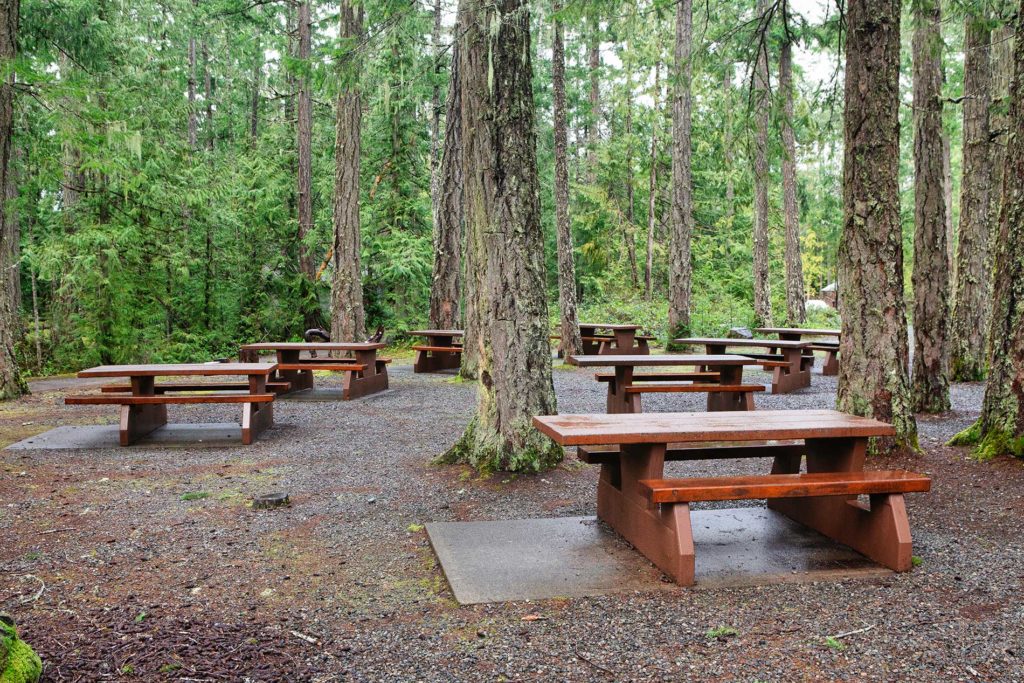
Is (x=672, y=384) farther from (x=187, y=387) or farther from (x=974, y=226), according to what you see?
(x=974, y=226)

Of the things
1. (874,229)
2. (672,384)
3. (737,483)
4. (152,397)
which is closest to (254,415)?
(152,397)

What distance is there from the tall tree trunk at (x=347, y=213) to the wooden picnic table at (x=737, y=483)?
1065 cm

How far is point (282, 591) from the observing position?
3.85 metres

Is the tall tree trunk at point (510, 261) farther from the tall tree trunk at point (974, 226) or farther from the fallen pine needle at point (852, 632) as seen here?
the tall tree trunk at point (974, 226)

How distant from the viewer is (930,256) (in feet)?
29.5

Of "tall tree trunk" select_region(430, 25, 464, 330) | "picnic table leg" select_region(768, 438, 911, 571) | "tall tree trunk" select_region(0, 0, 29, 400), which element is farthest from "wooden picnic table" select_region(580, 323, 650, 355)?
"picnic table leg" select_region(768, 438, 911, 571)

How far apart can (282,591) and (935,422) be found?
7.09m

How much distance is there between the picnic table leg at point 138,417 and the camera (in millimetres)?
7668

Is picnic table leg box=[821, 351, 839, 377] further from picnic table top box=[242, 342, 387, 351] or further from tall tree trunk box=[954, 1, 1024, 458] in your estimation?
picnic table top box=[242, 342, 387, 351]

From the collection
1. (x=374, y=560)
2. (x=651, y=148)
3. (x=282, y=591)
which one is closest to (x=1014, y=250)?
(x=374, y=560)

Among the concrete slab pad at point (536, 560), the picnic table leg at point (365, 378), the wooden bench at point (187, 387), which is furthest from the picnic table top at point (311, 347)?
the concrete slab pad at point (536, 560)

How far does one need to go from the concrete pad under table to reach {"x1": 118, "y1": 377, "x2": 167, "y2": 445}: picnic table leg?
4221 mm

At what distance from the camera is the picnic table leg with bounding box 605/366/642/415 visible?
851 cm

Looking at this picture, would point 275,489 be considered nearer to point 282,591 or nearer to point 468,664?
point 282,591
